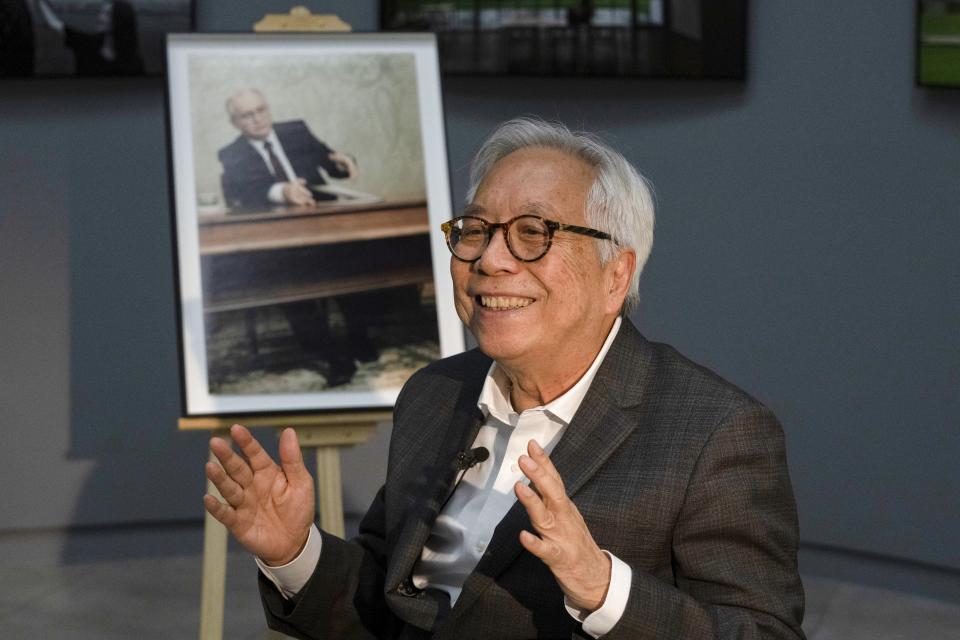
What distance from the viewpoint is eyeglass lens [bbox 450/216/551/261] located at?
2.03m

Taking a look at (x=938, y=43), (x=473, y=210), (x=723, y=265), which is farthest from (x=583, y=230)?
(x=723, y=265)

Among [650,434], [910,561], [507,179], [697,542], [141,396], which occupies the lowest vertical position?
[910,561]

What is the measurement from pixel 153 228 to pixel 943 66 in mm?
2840

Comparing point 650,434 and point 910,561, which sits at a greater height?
point 650,434

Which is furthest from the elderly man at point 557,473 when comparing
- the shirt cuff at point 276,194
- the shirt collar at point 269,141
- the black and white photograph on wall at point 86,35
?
the black and white photograph on wall at point 86,35

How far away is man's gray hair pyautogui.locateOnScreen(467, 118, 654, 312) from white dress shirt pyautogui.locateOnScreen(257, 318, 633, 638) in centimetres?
15

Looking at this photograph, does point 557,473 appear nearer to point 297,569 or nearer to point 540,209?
point 540,209

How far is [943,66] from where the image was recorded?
4238mm

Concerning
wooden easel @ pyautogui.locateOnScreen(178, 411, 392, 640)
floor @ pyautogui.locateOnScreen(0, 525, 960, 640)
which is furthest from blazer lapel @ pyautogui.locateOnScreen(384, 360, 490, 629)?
floor @ pyautogui.locateOnScreen(0, 525, 960, 640)

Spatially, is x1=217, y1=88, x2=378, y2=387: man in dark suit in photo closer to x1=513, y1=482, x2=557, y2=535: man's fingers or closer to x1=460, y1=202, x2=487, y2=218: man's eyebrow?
x1=460, y1=202, x2=487, y2=218: man's eyebrow

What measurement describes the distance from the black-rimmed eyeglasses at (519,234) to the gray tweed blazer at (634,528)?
212 millimetres

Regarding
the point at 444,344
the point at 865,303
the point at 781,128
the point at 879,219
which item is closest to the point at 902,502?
the point at 865,303

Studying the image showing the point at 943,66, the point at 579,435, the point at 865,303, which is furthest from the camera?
the point at 865,303

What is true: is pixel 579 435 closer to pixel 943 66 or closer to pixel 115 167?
pixel 943 66
